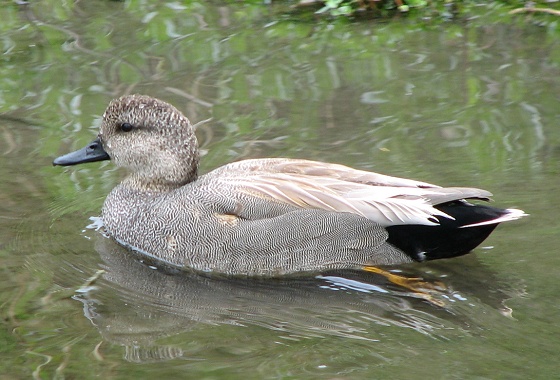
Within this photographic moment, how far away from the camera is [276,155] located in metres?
7.12

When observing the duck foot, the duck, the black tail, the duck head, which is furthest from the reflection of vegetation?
the duck foot

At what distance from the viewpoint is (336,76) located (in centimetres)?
859

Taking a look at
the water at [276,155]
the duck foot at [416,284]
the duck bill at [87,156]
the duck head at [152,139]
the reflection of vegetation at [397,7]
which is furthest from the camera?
the reflection of vegetation at [397,7]

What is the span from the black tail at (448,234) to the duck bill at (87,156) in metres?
2.03

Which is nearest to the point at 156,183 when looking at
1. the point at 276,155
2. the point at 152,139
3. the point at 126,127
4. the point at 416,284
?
the point at 152,139

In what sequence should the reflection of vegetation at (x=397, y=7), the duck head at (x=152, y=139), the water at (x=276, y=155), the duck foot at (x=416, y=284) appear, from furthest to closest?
Answer: the reflection of vegetation at (x=397, y=7) → the duck head at (x=152, y=139) → the duck foot at (x=416, y=284) → the water at (x=276, y=155)

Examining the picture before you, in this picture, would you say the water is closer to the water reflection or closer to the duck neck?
the water reflection

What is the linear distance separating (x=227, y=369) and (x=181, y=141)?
2.02m

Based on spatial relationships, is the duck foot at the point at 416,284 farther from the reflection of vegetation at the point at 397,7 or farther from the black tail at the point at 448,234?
the reflection of vegetation at the point at 397,7

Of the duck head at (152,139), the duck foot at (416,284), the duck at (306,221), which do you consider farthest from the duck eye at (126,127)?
the duck foot at (416,284)

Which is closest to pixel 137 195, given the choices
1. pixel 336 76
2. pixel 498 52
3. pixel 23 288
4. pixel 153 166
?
pixel 153 166

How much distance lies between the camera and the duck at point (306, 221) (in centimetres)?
555

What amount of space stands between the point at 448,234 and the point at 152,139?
1.97 m

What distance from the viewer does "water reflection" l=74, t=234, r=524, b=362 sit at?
196 inches
